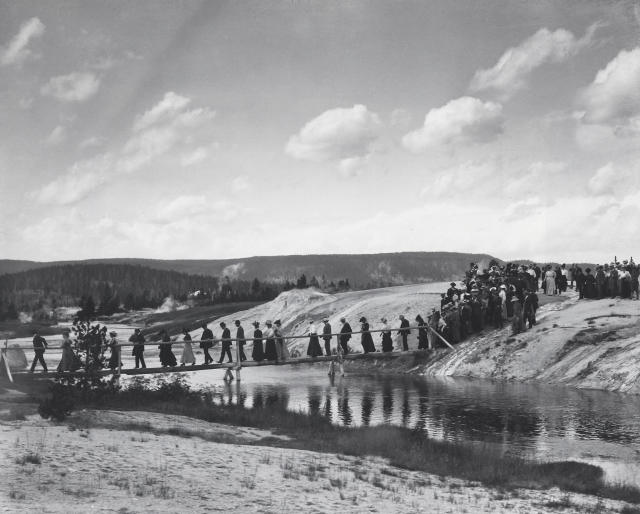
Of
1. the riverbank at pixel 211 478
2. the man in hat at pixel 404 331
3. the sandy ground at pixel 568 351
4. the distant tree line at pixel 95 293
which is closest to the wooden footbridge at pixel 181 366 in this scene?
the man in hat at pixel 404 331

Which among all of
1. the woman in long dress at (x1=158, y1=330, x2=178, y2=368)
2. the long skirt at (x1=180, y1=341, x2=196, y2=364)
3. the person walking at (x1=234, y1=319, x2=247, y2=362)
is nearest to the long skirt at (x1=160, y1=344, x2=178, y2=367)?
the woman in long dress at (x1=158, y1=330, x2=178, y2=368)

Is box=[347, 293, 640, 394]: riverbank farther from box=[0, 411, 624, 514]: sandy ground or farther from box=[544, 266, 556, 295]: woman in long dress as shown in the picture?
box=[0, 411, 624, 514]: sandy ground

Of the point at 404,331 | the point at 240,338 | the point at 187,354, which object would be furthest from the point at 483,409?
the point at 187,354

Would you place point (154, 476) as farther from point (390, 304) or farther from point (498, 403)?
point (390, 304)

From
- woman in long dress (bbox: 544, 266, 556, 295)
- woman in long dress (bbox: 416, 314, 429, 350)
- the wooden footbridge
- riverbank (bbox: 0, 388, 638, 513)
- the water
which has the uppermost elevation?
woman in long dress (bbox: 544, 266, 556, 295)

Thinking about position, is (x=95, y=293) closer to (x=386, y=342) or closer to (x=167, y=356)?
(x=386, y=342)

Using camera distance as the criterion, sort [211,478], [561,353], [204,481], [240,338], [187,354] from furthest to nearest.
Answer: [561,353] < [240,338] < [187,354] < [211,478] < [204,481]

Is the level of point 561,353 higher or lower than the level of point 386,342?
→ lower
